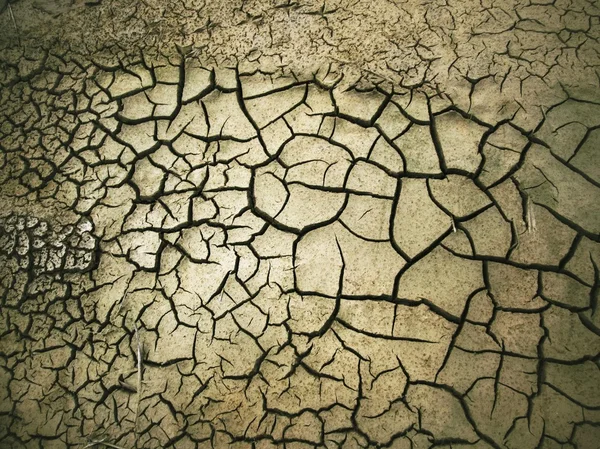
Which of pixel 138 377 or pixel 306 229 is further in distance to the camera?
pixel 306 229

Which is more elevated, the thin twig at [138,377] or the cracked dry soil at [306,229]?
the cracked dry soil at [306,229]

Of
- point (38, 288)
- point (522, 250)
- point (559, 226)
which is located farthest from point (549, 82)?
point (38, 288)

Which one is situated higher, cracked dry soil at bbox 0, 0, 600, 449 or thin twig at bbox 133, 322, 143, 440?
cracked dry soil at bbox 0, 0, 600, 449

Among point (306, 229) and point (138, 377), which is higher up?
point (306, 229)

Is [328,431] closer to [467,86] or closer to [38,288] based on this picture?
[38,288]

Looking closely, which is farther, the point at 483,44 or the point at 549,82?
the point at 483,44

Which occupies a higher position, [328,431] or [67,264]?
[67,264]

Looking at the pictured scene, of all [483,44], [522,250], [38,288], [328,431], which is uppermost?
[483,44]

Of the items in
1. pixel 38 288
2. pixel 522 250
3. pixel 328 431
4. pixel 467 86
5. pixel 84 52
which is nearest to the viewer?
pixel 328 431
